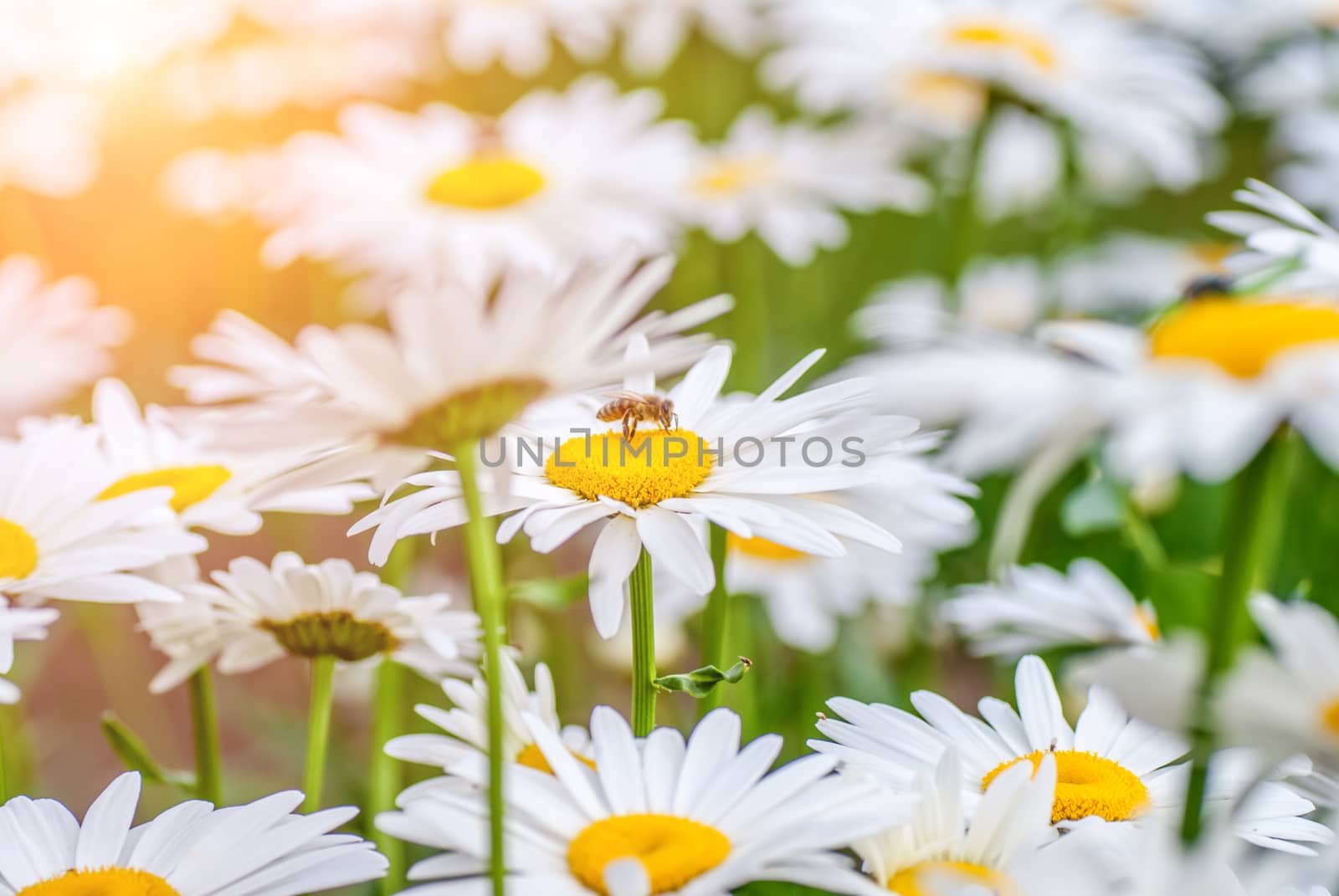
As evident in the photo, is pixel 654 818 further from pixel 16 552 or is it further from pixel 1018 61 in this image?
pixel 1018 61

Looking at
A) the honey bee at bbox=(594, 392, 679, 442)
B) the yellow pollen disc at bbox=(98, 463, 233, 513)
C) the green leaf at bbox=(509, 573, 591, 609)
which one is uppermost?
the honey bee at bbox=(594, 392, 679, 442)

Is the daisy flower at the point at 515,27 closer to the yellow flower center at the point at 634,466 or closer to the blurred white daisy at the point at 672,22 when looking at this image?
the blurred white daisy at the point at 672,22

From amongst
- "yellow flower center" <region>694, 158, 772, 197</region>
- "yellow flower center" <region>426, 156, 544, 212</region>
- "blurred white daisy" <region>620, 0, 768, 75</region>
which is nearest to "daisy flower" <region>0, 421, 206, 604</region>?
"yellow flower center" <region>426, 156, 544, 212</region>

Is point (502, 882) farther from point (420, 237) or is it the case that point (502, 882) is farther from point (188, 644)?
point (420, 237)

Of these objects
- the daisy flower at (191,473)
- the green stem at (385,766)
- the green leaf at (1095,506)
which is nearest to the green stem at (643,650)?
the daisy flower at (191,473)

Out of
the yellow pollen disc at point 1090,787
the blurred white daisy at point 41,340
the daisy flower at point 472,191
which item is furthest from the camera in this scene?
the daisy flower at point 472,191

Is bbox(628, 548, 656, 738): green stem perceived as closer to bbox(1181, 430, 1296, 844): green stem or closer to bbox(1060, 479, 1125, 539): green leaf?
bbox(1181, 430, 1296, 844): green stem

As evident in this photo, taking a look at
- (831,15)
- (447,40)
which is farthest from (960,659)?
(447,40)
